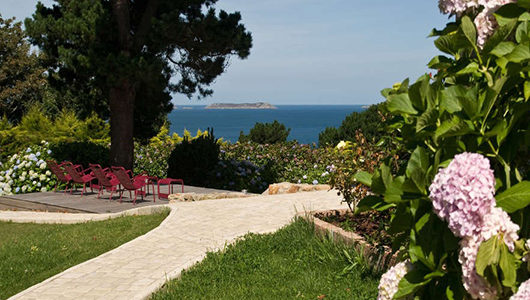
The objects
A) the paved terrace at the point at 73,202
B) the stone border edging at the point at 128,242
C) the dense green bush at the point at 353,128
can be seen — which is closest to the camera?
the stone border edging at the point at 128,242

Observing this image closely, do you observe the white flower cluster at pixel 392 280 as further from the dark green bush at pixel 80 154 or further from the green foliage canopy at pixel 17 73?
the green foliage canopy at pixel 17 73

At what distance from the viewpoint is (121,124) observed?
13.3m

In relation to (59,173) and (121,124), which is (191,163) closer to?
(121,124)

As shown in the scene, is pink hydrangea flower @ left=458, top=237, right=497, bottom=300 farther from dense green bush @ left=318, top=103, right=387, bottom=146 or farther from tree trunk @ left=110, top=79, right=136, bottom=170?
dense green bush @ left=318, top=103, right=387, bottom=146

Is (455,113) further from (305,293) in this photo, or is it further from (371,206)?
(305,293)

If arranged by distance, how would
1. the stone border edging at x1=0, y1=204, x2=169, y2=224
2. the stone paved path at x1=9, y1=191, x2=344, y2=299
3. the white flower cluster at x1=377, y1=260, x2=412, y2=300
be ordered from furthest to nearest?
the stone border edging at x1=0, y1=204, x2=169, y2=224 → the stone paved path at x1=9, y1=191, x2=344, y2=299 → the white flower cluster at x1=377, y1=260, x2=412, y2=300

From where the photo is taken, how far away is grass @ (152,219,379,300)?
4.97m

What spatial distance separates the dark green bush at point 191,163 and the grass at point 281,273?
761 centimetres

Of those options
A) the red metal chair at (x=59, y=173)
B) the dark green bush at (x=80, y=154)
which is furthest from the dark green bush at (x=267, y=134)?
the red metal chair at (x=59, y=173)

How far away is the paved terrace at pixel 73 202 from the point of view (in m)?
10.4

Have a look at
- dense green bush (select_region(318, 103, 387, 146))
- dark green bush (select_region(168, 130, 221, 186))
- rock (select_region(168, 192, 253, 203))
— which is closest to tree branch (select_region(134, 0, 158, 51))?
dark green bush (select_region(168, 130, 221, 186))

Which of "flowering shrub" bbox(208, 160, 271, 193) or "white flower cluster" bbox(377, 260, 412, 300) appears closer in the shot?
"white flower cluster" bbox(377, 260, 412, 300)

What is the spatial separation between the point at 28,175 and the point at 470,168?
42.6 feet

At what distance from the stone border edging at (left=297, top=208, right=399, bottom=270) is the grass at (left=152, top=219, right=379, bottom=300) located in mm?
90
